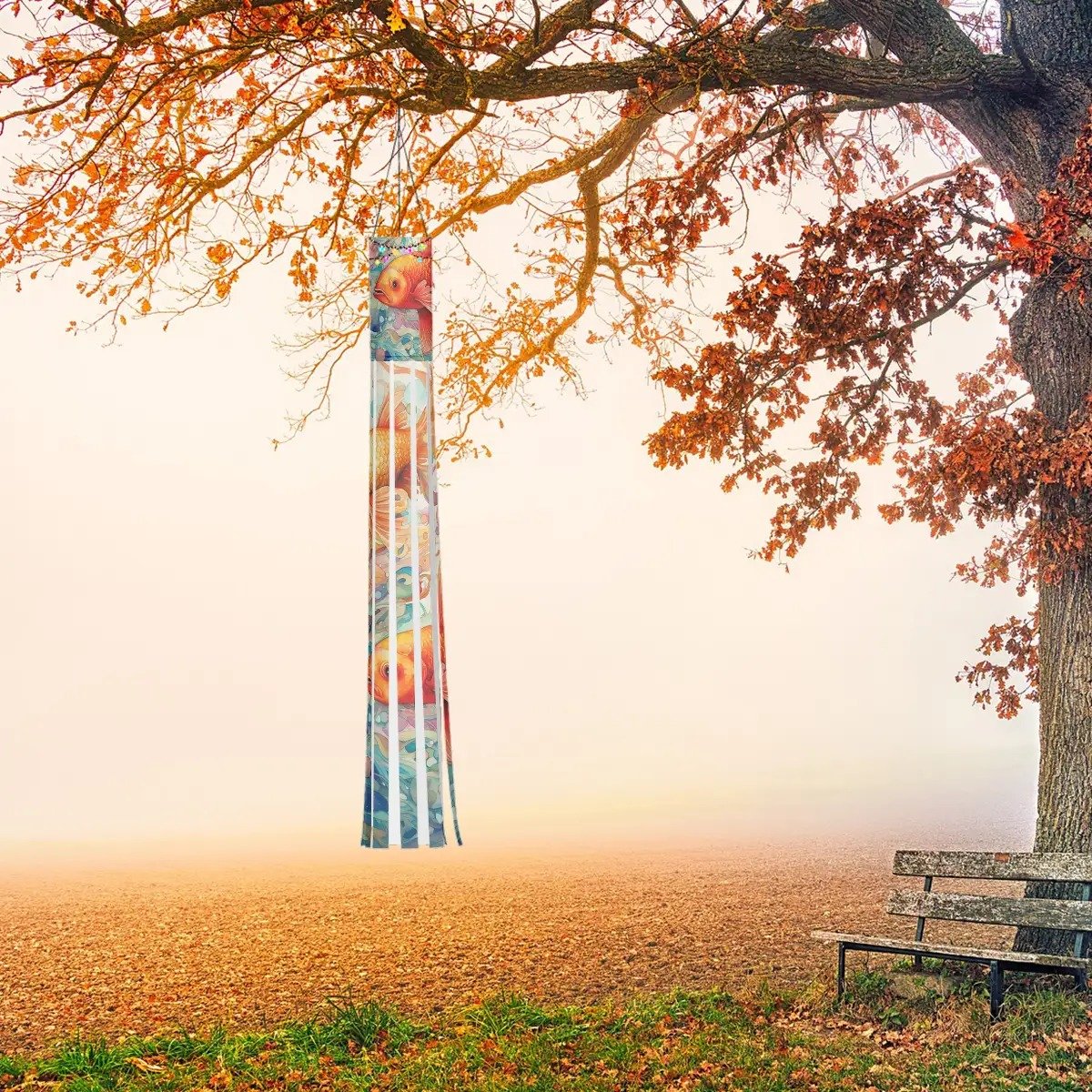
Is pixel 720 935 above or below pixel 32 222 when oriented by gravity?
below

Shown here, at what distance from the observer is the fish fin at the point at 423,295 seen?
6.16m

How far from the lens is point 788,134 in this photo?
8266 mm

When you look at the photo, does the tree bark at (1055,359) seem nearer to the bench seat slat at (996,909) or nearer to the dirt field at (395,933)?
the bench seat slat at (996,909)

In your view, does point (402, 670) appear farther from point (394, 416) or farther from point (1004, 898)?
point (1004, 898)

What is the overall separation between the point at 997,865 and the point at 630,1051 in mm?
2747

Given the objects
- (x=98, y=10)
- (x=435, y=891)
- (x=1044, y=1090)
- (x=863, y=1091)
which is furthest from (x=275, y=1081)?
(x=98, y=10)

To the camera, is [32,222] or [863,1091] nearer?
[863,1091]

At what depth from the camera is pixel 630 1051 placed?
5.79m

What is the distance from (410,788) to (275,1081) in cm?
166

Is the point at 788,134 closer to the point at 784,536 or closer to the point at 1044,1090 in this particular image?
the point at 784,536

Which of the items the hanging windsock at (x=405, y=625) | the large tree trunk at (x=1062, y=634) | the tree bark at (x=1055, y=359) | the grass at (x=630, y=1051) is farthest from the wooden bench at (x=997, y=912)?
the hanging windsock at (x=405, y=625)

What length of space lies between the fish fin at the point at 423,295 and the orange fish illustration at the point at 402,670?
6.24ft

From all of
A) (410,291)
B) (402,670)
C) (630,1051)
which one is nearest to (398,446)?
(410,291)

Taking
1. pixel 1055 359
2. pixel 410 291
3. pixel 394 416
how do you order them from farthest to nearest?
pixel 1055 359, pixel 410 291, pixel 394 416
